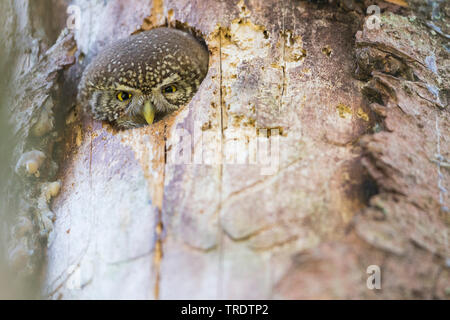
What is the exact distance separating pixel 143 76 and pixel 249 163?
106 centimetres

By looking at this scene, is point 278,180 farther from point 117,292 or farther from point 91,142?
point 91,142

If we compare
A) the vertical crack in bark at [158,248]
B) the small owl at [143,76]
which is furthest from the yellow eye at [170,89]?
the vertical crack in bark at [158,248]

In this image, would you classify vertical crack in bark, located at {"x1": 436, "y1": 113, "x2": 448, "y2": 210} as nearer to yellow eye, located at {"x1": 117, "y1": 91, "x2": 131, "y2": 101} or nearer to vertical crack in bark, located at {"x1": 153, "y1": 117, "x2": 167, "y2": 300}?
vertical crack in bark, located at {"x1": 153, "y1": 117, "x2": 167, "y2": 300}

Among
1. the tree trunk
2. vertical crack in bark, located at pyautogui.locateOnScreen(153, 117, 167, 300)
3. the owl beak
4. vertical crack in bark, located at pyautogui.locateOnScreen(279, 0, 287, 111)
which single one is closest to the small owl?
the owl beak

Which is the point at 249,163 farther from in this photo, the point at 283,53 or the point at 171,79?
the point at 171,79

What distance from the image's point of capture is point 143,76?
2.64 meters

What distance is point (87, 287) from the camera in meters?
1.91

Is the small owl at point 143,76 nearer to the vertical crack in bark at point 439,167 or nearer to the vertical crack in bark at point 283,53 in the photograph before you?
the vertical crack in bark at point 283,53

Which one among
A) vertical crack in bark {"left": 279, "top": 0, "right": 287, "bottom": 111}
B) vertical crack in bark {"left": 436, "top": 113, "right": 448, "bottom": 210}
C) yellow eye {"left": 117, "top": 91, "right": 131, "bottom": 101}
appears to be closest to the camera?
vertical crack in bark {"left": 436, "top": 113, "right": 448, "bottom": 210}

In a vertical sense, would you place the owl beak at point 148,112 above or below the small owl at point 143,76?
below

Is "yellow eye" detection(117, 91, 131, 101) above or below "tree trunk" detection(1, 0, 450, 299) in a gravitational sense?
above

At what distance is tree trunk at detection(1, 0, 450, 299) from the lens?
5.49ft

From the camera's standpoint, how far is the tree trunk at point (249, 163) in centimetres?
167

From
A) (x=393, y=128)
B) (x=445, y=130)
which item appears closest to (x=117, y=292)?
(x=393, y=128)
